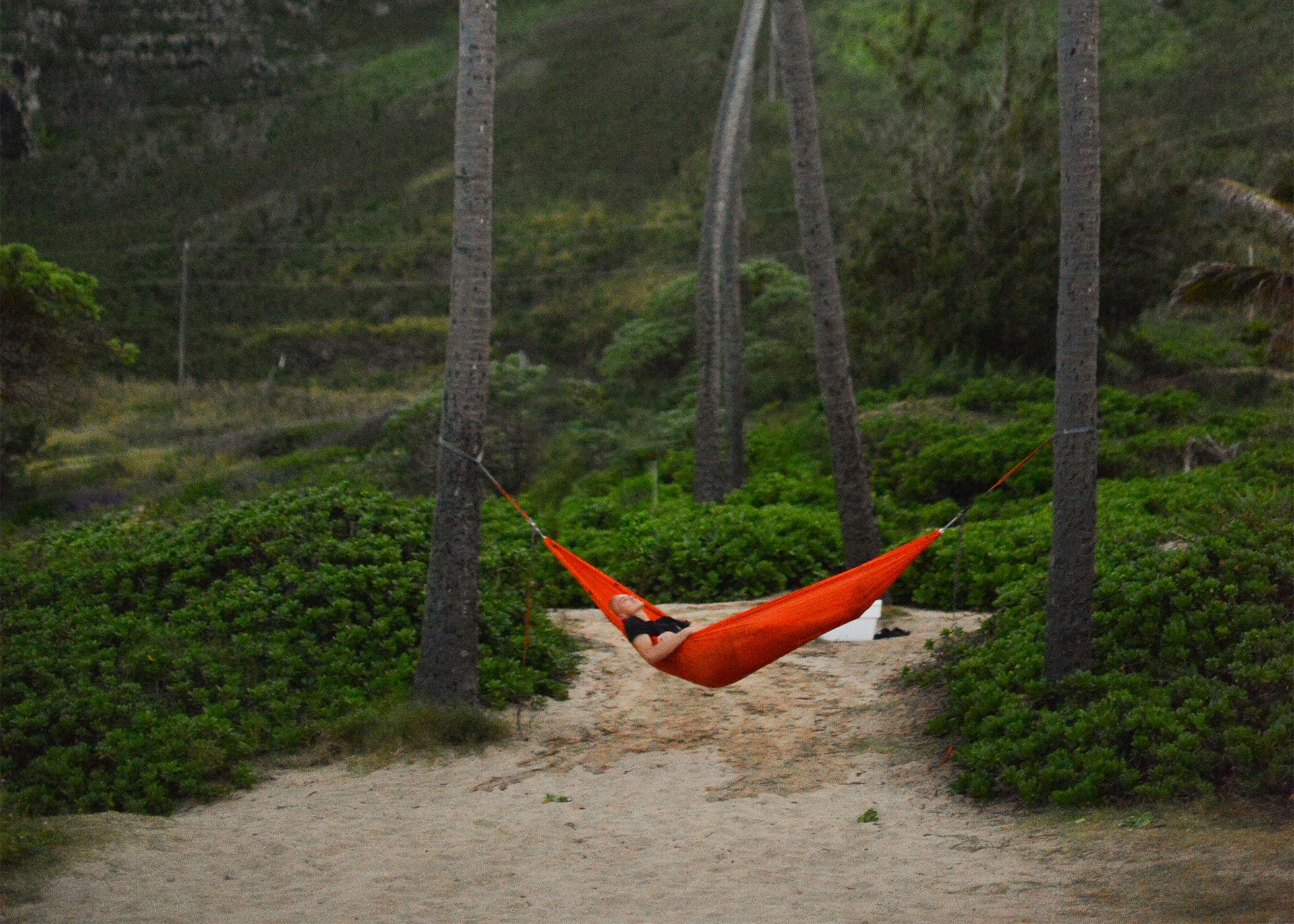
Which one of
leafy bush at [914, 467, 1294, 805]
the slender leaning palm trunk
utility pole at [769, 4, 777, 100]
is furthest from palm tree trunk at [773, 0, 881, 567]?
utility pole at [769, 4, 777, 100]

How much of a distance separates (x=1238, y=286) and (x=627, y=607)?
7.76 m

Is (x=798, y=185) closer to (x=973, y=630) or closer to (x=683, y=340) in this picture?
(x=973, y=630)

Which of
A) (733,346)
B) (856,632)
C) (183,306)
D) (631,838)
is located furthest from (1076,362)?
(183,306)

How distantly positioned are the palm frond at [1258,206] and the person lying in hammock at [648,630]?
7705mm

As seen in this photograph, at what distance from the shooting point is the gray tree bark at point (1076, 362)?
254 inches

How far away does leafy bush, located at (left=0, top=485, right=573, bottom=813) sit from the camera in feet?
22.0

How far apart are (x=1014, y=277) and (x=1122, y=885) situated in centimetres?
1279

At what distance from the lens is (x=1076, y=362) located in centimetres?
652

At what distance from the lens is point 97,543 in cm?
1109

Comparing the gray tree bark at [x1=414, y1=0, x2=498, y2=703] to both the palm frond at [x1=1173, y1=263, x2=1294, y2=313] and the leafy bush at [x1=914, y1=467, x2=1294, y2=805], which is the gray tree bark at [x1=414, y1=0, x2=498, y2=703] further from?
the palm frond at [x1=1173, y1=263, x2=1294, y2=313]

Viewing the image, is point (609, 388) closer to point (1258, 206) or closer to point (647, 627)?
point (1258, 206)

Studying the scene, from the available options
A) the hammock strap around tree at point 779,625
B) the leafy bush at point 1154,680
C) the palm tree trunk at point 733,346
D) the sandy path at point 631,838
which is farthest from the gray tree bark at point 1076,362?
the palm tree trunk at point 733,346

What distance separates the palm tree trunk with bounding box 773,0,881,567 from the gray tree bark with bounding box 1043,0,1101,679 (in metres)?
2.99

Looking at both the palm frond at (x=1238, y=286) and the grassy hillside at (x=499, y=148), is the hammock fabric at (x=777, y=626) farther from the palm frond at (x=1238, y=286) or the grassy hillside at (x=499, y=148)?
the grassy hillside at (x=499, y=148)
